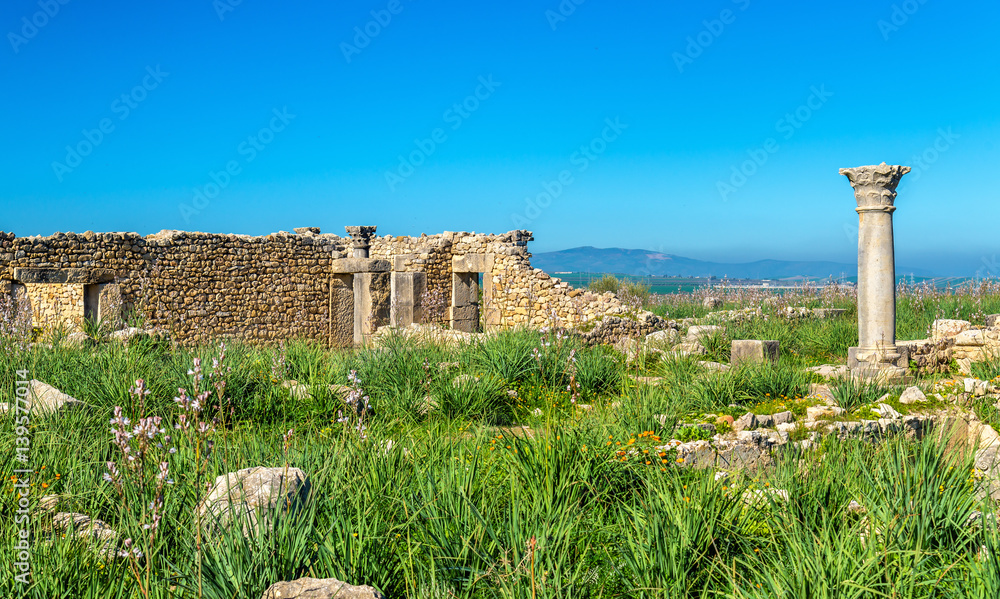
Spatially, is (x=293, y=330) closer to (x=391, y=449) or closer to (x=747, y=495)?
(x=391, y=449)

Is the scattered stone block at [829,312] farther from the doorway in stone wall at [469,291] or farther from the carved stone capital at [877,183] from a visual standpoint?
the doorway in stone wall at [469,291]

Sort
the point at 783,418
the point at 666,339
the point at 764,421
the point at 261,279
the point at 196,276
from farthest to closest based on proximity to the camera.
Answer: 1. the point at 261,279
2. the point at 196,276
3. the point at 666,339
4. the point at 783,418
5. the point at 764,421

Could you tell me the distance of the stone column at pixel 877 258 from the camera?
375 inches

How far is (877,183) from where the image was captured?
31.2 ft

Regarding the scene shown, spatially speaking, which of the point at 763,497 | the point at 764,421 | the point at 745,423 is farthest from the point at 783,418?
the point at 763,497

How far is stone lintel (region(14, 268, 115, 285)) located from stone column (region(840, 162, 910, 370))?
13.3m

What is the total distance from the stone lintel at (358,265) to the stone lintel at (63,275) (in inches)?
200

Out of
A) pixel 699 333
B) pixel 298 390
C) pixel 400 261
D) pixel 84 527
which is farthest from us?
pixel 400 261

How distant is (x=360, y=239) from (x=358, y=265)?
24.6 inches

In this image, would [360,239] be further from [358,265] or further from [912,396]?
[912,396]

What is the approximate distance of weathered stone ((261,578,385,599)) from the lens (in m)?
2.61

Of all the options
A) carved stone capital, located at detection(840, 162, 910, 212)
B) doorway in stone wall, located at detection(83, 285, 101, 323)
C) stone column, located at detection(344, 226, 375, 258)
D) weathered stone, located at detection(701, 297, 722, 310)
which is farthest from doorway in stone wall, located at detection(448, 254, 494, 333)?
carved stone capital, located at detection(840, 162, 910, 212)

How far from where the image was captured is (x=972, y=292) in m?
17.0

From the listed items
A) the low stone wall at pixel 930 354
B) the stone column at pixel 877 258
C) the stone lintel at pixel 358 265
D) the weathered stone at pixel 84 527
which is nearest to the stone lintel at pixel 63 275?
the stone lintel at pixel 358 265
